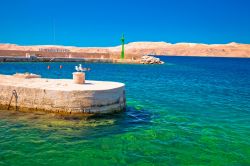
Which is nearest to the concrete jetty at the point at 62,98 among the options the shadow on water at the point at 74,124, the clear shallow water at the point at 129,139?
the shadow on water at the point at 74,124

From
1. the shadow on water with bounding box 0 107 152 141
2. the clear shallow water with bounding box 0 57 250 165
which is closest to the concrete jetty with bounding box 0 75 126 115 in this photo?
the shadow on water with bounding box 0 107 152 141

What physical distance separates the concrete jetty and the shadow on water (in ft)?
1.23

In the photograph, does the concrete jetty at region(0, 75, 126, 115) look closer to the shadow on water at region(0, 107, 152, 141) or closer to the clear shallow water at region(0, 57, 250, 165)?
the shadow on water at region(0, 107, 152, 141)

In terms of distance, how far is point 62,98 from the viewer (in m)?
15.5

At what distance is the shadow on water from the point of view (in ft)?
45.4

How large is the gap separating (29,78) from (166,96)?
38.4 ft

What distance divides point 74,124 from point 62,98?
158 cm

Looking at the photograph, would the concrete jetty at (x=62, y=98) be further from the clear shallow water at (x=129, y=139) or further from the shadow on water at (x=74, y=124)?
the clear shallow water at (x=129, y=139)

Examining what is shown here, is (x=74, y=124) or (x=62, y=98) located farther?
(x=62, y=98)

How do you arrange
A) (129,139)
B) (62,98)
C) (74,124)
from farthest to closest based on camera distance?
(62,98)
(74,124)
(129,139)

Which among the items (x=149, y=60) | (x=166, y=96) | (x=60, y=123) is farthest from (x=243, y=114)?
(x=149, y=60)

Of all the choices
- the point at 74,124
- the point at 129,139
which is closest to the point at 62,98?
the point at 74,124

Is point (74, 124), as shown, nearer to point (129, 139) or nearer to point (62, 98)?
point (62, 98)

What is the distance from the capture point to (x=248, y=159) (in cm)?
1180
